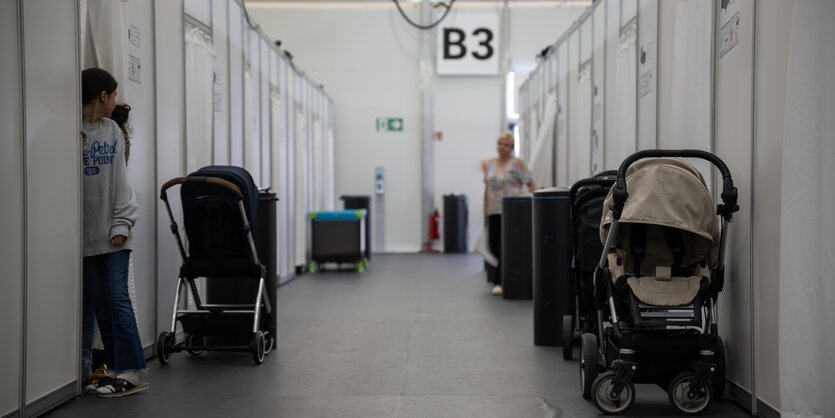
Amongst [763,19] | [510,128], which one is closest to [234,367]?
[763,19]

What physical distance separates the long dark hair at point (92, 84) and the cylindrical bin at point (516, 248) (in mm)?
4119

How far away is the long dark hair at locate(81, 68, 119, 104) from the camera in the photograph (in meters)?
3.85

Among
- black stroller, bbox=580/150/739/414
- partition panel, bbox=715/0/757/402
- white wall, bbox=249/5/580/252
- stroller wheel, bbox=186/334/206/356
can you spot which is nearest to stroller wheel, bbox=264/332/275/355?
stroller wheel, bbox=186/334/206/356

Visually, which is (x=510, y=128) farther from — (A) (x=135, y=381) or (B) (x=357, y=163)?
(A) (x=135, y=381)

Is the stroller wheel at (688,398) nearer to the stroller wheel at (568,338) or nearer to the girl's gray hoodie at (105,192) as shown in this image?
the stroller wheel at (568,338)

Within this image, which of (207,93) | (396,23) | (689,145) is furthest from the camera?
(396,23)

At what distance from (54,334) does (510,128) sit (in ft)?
42.4

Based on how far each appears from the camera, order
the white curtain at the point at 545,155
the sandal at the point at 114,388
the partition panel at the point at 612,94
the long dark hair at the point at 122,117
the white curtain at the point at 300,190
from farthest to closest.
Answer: the white curtain at the point at 300,190, the white curtain at the point at 545,155, the partition panel at the point at 612,94, the long dark hair at the point at 122,117, the sandal at the point at 114,388

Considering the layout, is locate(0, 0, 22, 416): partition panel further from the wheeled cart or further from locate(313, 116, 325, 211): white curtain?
locate(313, 116, 325, 211): white curtain

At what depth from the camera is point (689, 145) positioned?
420 centimetres

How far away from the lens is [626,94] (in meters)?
5.92

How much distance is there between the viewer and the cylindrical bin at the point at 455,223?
573 inches

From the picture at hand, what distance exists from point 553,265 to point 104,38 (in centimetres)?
312

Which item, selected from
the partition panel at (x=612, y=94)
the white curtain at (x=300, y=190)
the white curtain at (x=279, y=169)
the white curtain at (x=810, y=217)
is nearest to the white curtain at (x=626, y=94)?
the partition panel at (x=612, y=94)
